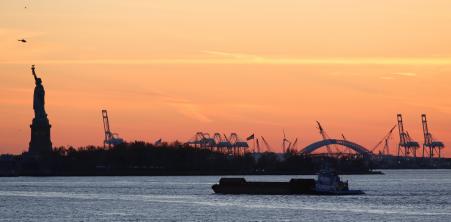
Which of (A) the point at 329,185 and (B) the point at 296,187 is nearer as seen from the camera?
(A) the point at 329,185

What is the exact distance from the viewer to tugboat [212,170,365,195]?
545 feet

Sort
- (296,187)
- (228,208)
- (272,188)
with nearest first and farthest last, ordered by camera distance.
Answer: (228,208), (296,187), (272,188)

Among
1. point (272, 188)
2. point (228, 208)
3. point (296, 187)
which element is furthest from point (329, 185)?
point (228, 208)

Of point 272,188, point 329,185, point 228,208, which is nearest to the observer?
point 228,208

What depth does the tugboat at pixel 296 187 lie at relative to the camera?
166 meters

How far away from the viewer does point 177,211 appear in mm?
125938

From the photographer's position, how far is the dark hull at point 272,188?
172 metres

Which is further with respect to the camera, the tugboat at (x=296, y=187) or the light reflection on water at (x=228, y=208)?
the tugboat at (x=296, y=187)

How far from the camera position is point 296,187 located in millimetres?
174375

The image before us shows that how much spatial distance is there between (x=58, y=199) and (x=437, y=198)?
152ft

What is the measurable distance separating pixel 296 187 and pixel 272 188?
423 cm

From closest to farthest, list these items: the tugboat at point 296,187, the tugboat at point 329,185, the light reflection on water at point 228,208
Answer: the light reflection on water at point 228,208 → the tugboat at point 329,185 → the tugboat at point 296,187

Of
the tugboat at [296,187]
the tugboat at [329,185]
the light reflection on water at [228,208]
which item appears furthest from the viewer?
the tugboat at [296,187]

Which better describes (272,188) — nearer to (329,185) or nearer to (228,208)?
(329,185)
